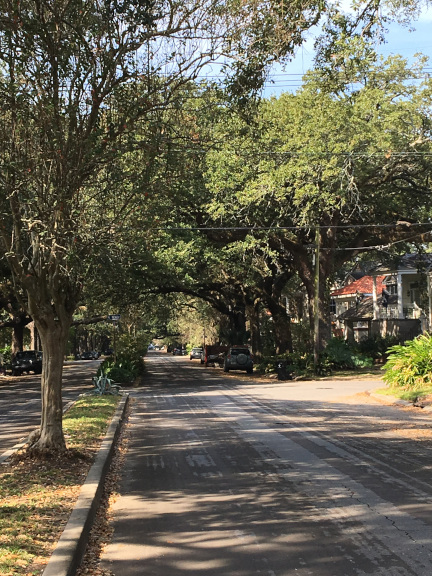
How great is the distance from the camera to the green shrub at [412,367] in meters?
19.7

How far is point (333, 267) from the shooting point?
1329 inches

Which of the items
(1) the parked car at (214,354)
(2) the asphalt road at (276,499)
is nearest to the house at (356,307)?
(1) the parked car at (214,354)

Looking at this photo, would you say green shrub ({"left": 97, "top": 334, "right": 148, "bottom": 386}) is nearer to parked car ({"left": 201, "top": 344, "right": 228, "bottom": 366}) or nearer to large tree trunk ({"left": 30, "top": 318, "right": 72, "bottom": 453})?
parked car ({"left": 201, "top": 344, "right": 228, "bottom": 366})

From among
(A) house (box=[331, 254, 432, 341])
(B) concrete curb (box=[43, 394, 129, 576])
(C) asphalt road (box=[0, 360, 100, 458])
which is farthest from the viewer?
(A) house (box=[331, 254, 432, 341])

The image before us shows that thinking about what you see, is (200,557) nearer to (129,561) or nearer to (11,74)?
(129,561)

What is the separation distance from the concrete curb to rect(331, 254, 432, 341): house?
33448 millimetres

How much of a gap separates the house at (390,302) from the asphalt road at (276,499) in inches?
1129

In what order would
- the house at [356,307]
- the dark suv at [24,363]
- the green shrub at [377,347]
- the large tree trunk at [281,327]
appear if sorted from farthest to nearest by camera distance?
the house at [356,307] < the green shrub at [377,347] < the dark suv at [24,363] < the large tree trunk at [281,327]

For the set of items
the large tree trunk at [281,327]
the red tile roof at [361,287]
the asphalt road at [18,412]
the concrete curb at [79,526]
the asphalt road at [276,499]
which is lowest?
the asphalt road at [18,412]

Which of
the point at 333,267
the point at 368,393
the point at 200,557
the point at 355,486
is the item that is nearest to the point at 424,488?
the point at 355,486

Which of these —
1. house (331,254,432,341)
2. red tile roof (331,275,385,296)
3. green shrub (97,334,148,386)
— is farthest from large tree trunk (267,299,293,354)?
red tile roof (331,275,385,296)

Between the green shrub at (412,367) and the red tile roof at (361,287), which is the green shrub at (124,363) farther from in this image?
the red tile roof at (361,287)

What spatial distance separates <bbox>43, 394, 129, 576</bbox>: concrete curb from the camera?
467 cm

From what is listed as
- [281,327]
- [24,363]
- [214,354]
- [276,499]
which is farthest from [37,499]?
[214,354]
